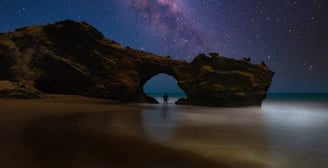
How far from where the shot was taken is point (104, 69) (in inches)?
1315

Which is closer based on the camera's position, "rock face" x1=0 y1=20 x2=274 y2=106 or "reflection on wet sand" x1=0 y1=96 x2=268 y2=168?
"reflection on wet sand" x1=0 y1=96 x2=268 y2=168

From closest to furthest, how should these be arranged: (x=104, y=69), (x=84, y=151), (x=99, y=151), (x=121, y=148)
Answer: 1. (x=84, y=151)
2. (x=99, y=151)
3. (x=121, y=148)
4. (x=104, y=69)

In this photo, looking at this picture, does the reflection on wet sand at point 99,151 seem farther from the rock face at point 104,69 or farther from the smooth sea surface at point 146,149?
the rock face at point 104,69

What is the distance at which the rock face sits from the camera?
1223 inches

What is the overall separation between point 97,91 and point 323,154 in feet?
89.8

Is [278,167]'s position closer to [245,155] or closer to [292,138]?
[245,155]

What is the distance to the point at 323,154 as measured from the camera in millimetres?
8031

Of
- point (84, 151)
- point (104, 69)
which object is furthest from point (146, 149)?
point (104, 69)

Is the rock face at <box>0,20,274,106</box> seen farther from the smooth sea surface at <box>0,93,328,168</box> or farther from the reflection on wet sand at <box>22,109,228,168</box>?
the reflection on wet sand at <box>22,109,228,168</box>

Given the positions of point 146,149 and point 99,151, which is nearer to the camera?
point 99,151

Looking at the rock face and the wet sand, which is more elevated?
the rock face

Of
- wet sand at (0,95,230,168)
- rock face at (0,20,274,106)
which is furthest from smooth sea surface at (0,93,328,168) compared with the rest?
rock face at (0,20,274,106)

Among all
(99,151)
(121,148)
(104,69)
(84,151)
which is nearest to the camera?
(84,151)

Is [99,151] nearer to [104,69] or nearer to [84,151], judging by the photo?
[84,151]
